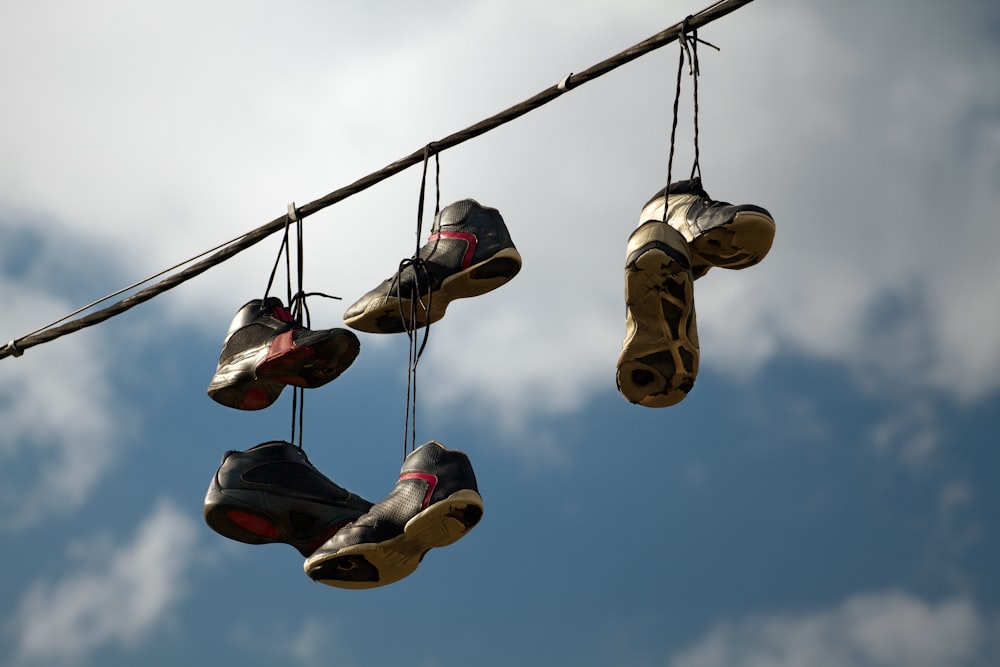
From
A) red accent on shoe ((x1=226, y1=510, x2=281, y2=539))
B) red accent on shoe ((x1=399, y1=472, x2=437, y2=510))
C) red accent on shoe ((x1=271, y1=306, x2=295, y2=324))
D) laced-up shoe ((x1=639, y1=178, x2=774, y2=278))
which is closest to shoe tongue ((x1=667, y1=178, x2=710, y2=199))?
laced-up shoe ((x1=639, y1=178, x2=774, y2=278))

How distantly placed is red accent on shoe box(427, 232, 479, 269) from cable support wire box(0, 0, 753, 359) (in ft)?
1.07

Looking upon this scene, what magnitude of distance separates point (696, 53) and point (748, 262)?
2.39 ft

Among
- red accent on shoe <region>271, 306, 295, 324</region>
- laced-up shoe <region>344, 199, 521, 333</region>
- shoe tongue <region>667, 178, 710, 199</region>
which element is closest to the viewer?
shoe tongue <region>667, 178, 710, 199</region>

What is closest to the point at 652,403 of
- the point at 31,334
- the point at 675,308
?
the point at 675,308

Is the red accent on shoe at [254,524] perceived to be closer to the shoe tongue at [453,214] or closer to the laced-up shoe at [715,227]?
the shoe tongue at [453,214]

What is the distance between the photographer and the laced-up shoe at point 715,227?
251 inches

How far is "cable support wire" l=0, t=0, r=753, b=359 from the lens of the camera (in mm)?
6297

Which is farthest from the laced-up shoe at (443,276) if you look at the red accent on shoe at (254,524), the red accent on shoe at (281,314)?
the red accent on shoe at (254,524)

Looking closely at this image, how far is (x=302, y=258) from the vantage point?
7156 mm

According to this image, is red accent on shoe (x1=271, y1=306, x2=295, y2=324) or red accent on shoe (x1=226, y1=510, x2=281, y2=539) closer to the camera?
red accent on shoe (x1=226, y1=510, x2=281, y2=539)

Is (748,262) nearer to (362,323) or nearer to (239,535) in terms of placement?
(362,323)

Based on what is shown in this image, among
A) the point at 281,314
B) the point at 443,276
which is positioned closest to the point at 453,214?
the point at 443,276

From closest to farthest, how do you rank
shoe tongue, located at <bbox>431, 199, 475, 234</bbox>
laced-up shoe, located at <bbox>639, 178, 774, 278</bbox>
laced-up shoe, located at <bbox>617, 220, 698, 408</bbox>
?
laced-up shoe, located at <bbox>617, 220, 698, 408</bbox> → laced-up shoe, located at <bbox>639, 178, 774, 278</bbox> → shoe tongue, located at <bbox>431, 199, 475, 234</bbox>

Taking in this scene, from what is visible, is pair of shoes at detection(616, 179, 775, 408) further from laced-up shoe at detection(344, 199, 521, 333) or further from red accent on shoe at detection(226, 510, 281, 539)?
red accent on shoe at detection(226, 510, 281, 539)
